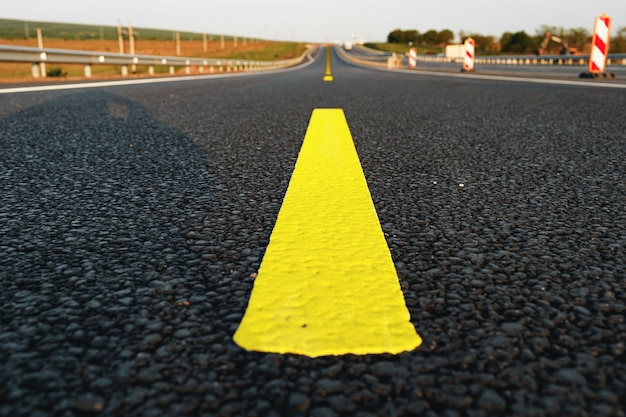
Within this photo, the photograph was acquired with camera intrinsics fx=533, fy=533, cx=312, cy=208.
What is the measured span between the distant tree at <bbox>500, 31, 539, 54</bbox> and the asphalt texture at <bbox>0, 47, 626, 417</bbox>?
208 feet

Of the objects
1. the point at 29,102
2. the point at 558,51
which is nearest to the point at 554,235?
the point at 29,102

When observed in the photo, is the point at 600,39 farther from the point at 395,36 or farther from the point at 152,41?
the point at 395,36

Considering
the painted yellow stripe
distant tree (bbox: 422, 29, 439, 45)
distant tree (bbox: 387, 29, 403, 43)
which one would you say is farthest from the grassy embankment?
the painted yellow stripe

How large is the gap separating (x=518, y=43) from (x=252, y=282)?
2845 inches

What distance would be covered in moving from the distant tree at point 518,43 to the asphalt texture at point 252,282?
63.4 m

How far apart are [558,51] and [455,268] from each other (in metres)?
54.1

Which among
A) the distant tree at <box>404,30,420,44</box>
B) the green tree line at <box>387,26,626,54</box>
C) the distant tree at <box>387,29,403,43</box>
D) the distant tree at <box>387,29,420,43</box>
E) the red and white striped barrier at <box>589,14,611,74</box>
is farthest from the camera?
the distant tree at <box>387,29,403,43</box>

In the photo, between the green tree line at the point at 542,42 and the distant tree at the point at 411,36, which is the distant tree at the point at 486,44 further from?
the distant tree at the point at 411,36

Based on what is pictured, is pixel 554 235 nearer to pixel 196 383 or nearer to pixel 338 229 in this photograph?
pixel 338 229

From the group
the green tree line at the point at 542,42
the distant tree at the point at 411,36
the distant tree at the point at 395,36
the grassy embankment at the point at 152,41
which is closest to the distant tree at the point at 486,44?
the green tree line at the point at 542,42

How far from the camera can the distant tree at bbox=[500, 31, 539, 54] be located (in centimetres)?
6134

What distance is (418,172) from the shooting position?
234 cm

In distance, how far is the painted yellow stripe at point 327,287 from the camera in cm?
90

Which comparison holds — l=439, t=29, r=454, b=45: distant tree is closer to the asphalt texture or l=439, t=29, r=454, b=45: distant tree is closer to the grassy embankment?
the grassy embankment
